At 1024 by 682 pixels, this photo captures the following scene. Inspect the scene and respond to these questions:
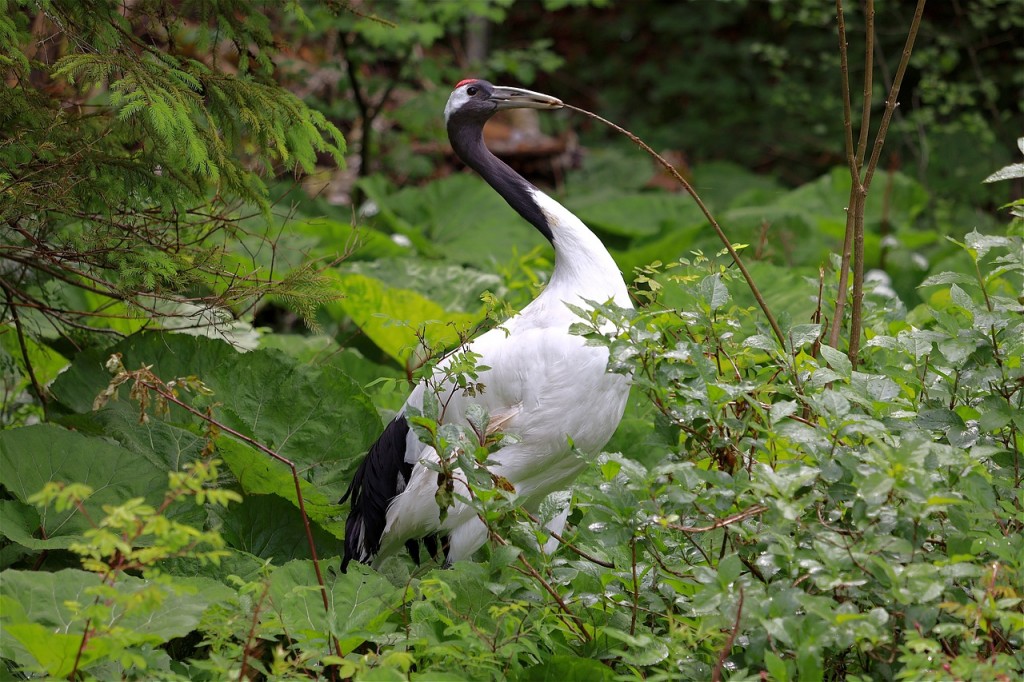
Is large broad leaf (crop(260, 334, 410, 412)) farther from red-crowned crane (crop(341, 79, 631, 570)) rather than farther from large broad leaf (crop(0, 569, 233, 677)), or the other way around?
large broad leaf (crop(0, 569, 233, 677))

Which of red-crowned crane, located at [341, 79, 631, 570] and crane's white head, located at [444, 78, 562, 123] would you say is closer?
red-crowned crane, located at [341, 79, 631, 570]

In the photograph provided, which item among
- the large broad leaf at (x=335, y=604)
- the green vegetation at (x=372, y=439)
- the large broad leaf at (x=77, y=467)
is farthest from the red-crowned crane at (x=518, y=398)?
the large broad leaf at (x=77, y=467)

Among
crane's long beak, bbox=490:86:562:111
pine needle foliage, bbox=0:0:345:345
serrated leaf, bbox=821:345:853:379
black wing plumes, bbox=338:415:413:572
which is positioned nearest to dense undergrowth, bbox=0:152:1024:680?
serrated leaf, bbox=821:345:853:379

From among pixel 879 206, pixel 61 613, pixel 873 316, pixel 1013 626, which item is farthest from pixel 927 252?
pixel 61 613

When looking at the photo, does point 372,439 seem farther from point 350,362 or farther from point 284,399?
point 350,362

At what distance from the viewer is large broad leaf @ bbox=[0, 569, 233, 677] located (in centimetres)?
211

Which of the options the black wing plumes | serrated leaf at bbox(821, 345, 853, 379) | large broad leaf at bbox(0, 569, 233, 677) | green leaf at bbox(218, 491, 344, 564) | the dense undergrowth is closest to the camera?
the dense undergrowth

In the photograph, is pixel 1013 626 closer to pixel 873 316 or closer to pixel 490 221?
pixel 873 316

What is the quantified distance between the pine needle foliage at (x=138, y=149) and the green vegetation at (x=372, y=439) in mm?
13

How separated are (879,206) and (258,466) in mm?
5090

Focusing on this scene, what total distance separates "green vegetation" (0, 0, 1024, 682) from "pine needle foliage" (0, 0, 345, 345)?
0.5 inches

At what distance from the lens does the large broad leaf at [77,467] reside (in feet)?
9.79

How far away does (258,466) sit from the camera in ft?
10.1

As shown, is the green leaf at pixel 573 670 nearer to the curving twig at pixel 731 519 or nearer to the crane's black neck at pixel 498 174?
the curving twig at pixel 731 519
